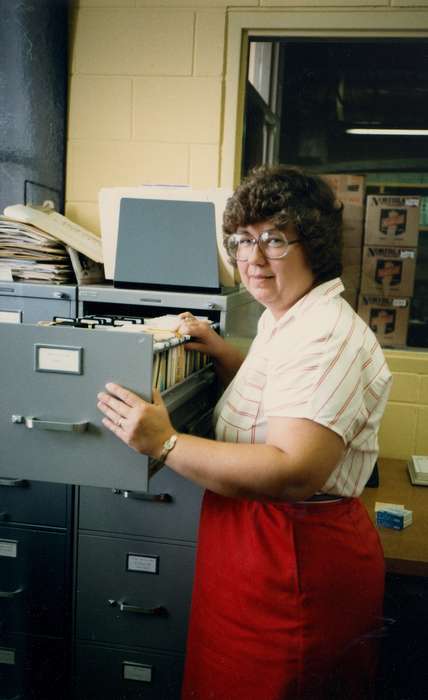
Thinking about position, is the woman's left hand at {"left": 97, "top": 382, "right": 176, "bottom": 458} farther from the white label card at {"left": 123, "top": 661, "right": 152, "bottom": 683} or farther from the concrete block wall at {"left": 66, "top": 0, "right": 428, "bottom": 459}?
the concrete block wall at {"left": 66, "top": 0, "right": 428, "bottom": 459}

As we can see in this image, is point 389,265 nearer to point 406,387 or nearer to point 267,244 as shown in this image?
point 406,387

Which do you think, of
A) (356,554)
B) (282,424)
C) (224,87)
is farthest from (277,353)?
(224,87)

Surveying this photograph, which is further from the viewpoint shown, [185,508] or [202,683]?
[185,508]

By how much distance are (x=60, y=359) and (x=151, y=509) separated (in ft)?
2.82

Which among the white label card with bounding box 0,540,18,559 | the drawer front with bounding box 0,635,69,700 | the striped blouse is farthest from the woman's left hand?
the drawer front with bounding box 0,635,69,700

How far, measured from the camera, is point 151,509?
1915 mm

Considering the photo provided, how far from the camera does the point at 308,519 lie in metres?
1.38

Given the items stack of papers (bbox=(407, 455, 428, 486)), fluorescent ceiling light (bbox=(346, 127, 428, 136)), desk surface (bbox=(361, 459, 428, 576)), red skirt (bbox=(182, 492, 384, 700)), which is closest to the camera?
red skirt (bbox=(182, 492, 384, 700))

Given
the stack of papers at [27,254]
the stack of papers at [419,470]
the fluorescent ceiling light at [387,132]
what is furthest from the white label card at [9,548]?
the fluorescent ceiling light at [387,132]

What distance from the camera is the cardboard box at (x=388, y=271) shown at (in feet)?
8.36

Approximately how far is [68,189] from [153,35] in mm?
625

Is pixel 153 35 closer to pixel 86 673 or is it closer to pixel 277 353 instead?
pixel 277 353

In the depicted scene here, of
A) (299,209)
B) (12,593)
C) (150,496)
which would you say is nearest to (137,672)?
(12,593)

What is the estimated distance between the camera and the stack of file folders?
4.48 ft
